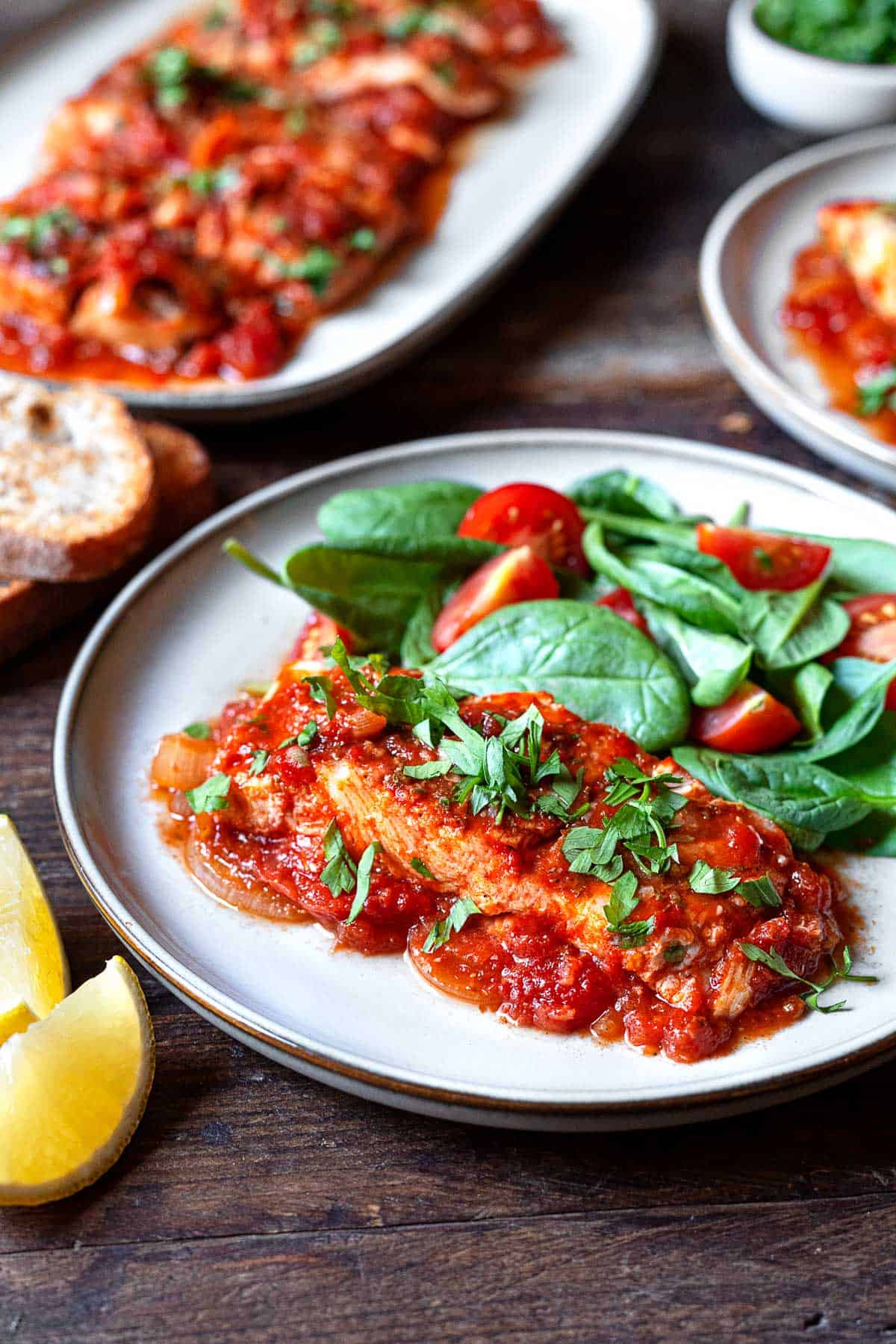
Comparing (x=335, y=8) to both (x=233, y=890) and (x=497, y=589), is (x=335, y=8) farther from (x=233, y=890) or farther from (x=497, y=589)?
(x=233, y=890)

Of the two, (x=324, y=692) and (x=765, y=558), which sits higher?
(x=324, y=692)

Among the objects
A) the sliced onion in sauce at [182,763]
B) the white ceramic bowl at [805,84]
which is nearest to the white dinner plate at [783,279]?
the white ceramic bowl at [805,84]

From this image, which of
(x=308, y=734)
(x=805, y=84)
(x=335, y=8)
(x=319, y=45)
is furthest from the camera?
(x=335, y=8)

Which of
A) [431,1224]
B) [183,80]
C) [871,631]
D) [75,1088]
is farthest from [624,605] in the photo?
[183,80]

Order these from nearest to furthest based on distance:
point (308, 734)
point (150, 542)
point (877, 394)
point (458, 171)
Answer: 1. point (308, 734)
2. point (150, 542)
3. point (877, 394)
4. point (458, 171)

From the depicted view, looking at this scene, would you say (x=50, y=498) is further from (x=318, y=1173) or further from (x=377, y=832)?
(x=318, y=1173)

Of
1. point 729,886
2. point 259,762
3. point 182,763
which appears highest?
point 259,762
